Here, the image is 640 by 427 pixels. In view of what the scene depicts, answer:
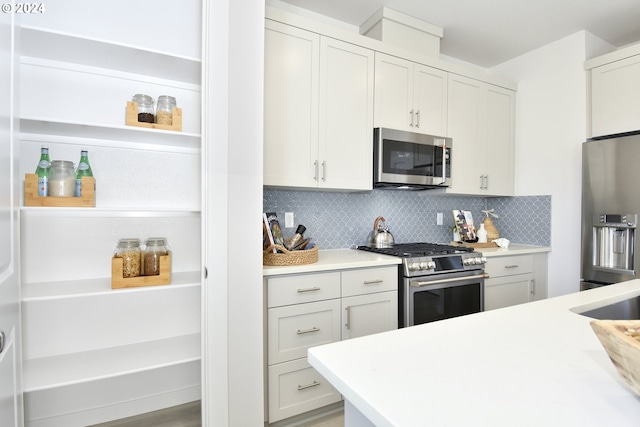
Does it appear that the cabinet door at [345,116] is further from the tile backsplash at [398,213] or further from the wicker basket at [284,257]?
the wicker basket at [284,257]

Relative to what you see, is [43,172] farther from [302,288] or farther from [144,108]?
[302,288]

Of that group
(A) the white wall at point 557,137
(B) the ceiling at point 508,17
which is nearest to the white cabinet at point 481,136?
(A) the white wall at point 557,137

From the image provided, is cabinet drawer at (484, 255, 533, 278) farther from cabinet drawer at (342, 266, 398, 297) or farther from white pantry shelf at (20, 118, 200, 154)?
white pantry shelf at (20, 118, 200, 154)

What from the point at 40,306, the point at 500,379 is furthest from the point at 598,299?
the point at 40,306

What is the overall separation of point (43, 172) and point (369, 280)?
5.89 ft

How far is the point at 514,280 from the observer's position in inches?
111

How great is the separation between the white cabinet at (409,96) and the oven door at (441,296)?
1.17 meters

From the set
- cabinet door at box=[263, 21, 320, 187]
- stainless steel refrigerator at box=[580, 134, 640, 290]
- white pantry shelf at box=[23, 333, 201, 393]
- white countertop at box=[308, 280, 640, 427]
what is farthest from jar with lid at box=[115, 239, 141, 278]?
stainless steel refrigerator at box=[580, 134, 640, 290]

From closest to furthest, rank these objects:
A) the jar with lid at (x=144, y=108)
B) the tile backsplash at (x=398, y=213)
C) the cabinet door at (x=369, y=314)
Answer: the jar with lid at (x=144, y=108), the cabinet door at (x=369, y=314), the tile backsplash at (x=398, y=213)

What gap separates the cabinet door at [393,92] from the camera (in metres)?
2.45

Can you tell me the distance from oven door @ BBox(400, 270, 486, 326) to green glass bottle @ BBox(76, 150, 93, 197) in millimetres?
1902

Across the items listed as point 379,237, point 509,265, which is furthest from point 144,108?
point 509,265

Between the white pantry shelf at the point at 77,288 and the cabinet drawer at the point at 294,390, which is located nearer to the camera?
the white pantry shelf at the point at 77,288

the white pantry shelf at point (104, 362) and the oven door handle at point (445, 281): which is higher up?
the oven door handle at point (445, 281)
